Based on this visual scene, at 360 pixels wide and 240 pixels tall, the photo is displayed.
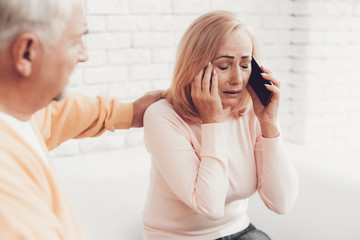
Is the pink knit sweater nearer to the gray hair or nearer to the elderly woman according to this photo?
the elderly woman

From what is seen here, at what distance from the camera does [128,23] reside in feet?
6.13

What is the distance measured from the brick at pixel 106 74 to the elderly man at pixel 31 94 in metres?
1.10

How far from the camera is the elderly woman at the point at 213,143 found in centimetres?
117

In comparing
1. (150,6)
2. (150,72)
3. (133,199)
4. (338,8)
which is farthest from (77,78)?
(338,8)

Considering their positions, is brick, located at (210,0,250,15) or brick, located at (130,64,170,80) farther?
brick, located at (210,0,250,15)

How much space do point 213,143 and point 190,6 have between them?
1021 mm

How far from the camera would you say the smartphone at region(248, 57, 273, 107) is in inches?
Result: 47.7

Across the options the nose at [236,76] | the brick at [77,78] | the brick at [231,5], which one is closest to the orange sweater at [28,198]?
the nose at [236,76]

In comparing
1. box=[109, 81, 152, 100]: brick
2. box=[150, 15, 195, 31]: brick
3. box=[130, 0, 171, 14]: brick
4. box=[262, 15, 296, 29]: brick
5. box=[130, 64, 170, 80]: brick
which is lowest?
box=[109, 81, 152, 100]: brick

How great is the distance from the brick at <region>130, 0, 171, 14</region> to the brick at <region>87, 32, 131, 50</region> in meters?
0.12

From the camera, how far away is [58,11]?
61 centimetres

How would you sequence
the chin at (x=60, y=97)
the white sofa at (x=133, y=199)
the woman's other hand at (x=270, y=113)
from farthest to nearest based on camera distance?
the white sofa at (x=133, y=199), the woman's other hand at (x=270, y=113), the chin at (x=60, y=97)

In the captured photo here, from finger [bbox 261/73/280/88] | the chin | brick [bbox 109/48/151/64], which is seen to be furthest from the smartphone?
brick [bbox 109/48/151/64]

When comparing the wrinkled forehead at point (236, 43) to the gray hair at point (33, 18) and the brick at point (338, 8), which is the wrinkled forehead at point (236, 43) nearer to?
the gray hair at point (33, 18)
